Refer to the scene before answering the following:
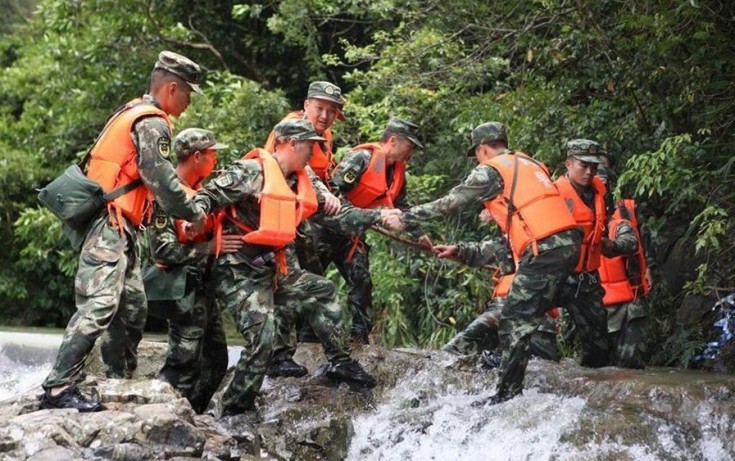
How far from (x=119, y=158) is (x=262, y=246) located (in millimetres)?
1268

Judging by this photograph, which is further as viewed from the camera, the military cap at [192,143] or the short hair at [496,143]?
the short hair at [496,143]

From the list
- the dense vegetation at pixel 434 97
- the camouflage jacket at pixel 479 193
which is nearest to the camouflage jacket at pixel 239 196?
the camouflage jacket at pixel 479 193

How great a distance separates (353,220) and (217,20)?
30.5 ft

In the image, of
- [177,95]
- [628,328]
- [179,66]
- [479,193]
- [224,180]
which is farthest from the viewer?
[628,328]

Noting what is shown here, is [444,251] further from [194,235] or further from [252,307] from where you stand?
[194,235]

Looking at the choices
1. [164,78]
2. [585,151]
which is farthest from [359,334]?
[164,78]

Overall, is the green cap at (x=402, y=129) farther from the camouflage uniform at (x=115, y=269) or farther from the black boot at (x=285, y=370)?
the camouflage uniform at (x=115, y=269)

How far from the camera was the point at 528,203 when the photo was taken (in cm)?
744

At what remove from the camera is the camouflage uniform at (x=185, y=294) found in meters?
7.21

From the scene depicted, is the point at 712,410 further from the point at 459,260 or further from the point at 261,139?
the point at 261,139

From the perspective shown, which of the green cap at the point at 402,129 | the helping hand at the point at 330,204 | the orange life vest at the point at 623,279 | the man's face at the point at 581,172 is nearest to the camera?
the helping hand at the point at 330,204

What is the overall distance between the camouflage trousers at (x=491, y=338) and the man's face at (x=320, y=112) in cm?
207

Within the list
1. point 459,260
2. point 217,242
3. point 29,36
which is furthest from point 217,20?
point 217,242

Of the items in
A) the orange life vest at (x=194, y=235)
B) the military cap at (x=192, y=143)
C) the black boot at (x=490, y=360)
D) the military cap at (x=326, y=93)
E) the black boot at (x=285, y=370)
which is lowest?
the black boot at (x=285, y=370)
